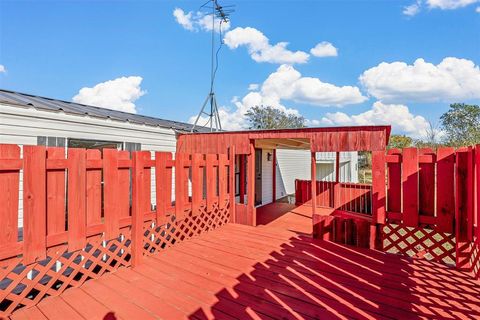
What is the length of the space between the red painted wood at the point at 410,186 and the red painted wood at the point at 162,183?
13.9 ft

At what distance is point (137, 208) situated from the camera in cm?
379

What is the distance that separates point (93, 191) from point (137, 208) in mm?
745

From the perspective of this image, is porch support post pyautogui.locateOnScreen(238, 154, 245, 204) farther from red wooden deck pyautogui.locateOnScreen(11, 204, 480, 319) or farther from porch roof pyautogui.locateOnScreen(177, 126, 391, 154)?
red wooden deck pyautogui.locateOnScreen(11, 204, 480, 319)

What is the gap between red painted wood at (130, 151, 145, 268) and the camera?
12.4 feet

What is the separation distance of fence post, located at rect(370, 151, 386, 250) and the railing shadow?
0.33m

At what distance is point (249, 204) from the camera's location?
6578 millimetres

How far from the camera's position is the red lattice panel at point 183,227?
14.2ft

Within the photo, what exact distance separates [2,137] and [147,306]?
158 inches

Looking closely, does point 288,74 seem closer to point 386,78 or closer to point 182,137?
point 386,78

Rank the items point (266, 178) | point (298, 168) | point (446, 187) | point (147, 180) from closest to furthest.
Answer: point (446, 187), point (147, 180), point (266, 178), point (298, 168)

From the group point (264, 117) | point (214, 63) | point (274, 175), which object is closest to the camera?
point (214, 63)

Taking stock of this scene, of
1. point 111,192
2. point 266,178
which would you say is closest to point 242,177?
point 266,178

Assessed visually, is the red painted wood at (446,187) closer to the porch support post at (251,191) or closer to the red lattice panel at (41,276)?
the porch support post at (251,191)

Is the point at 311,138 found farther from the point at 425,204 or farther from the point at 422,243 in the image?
the point at 422,243
